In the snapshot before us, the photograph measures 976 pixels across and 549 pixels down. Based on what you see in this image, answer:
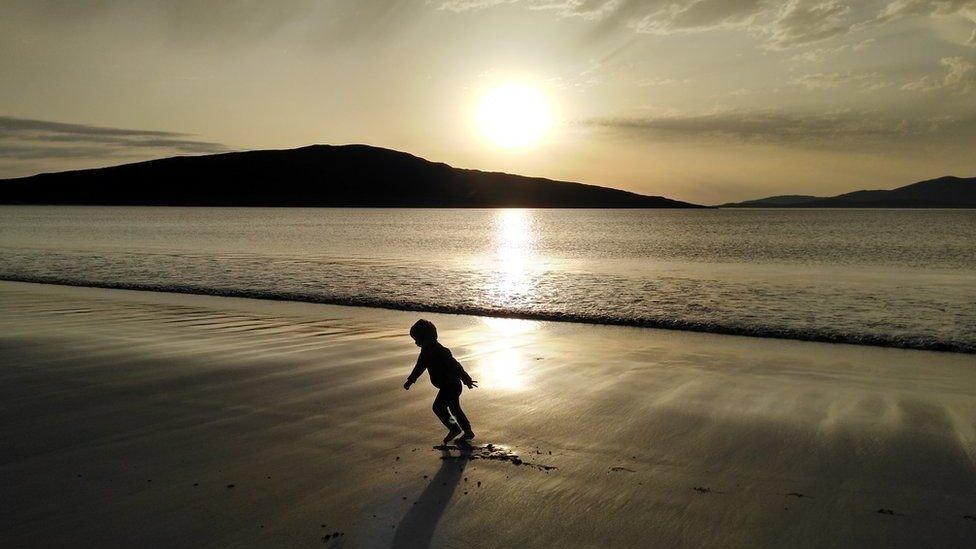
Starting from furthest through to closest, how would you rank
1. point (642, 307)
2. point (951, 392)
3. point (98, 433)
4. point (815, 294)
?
point (815, 294), point (642, 307), point (951, 392), point (98, 433)

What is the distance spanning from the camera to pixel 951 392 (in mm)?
10141

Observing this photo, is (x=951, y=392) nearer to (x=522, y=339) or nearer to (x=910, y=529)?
(x=910, y=529)

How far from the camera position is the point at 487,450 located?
23.2 feet

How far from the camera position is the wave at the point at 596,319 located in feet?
49.7

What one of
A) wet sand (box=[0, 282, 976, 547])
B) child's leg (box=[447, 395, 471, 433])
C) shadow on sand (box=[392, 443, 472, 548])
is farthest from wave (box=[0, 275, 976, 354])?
shadow on sand (box=[392, 443, 472, 548])

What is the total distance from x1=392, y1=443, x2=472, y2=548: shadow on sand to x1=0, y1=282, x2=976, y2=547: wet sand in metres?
0.02

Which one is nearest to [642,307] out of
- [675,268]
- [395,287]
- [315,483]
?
[395,287]

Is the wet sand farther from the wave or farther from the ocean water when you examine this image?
the ocean water

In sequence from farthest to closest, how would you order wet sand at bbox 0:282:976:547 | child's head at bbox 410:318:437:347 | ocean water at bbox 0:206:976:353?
ocean water at bbox 0:206:976:353, child's head at bbox 410:318:437:347, wet sand at bbox 0:282:976:547

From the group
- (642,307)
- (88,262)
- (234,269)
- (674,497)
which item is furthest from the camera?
(88,262)

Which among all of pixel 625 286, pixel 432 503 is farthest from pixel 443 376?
pixel 625 286

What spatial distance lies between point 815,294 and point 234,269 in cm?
2790

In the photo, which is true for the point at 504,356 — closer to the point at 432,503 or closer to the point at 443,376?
the point at 443,376

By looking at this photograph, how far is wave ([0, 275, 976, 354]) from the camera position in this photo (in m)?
15.2
